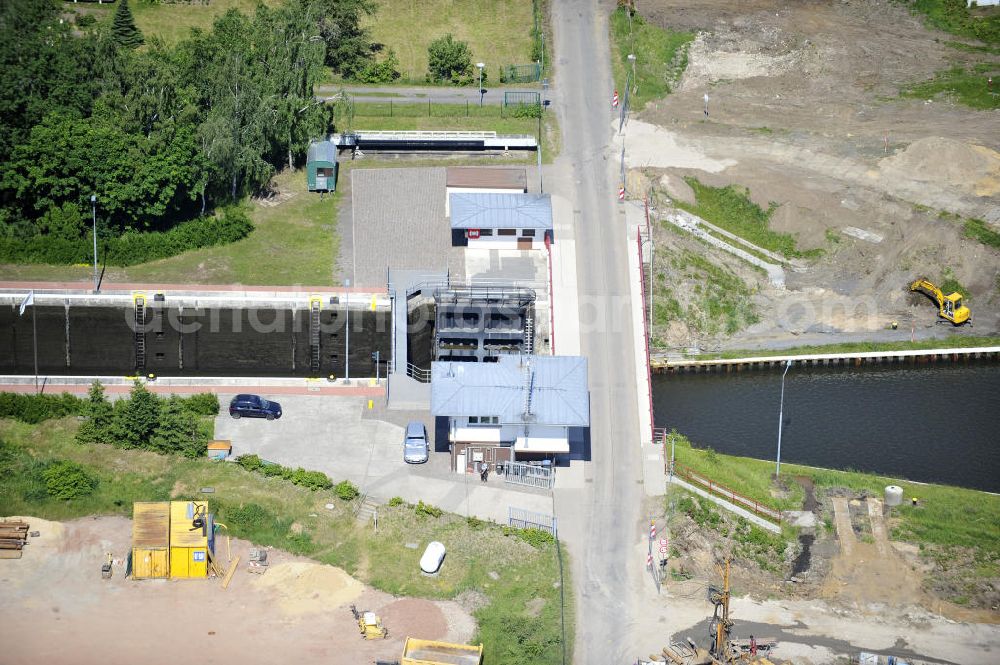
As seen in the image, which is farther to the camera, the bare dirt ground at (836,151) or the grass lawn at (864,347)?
the bare dirt ground at (836,151)

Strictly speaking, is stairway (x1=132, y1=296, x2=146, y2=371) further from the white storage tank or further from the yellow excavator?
the yellow excavator

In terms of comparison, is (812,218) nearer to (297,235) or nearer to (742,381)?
(742,381)

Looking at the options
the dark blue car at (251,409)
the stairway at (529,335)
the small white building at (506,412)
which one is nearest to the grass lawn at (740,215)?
the stairway at (529,335)

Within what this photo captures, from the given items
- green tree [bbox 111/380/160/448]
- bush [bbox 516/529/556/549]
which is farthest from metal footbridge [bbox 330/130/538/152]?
bush [bbox 516/529/556/549]

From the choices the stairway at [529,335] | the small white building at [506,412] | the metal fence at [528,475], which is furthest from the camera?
the stairway at [529,335]

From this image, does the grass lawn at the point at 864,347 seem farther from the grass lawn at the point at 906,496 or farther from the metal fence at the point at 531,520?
the metal fence at the point at 531,520

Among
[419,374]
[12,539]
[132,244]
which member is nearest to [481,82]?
[419,374]
